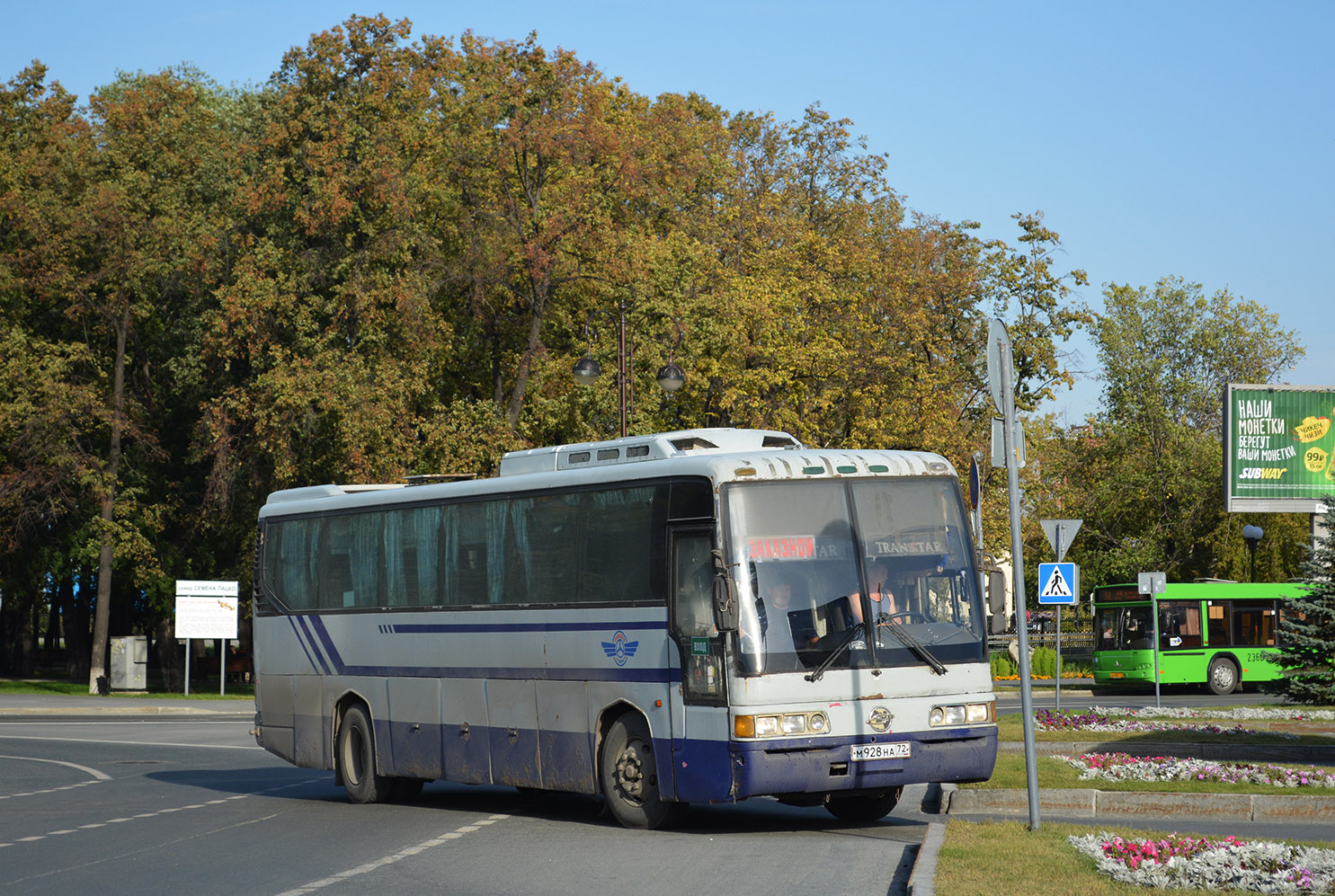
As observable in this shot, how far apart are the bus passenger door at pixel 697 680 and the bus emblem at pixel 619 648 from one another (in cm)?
58

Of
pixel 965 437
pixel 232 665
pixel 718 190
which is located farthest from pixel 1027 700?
pixel 232 665

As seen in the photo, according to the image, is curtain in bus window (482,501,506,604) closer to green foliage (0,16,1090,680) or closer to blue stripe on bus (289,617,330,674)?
blue stripe on bus (289,617,330,674)

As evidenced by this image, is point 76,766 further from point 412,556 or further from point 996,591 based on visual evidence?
point 996,591

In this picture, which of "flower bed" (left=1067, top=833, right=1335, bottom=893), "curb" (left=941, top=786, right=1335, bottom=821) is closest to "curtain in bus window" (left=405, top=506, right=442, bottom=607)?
"curb" (left=941, top=786, right=1335, bottom=821)

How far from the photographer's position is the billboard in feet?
131

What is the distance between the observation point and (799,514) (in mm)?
13352

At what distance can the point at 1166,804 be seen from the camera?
46.4 ft

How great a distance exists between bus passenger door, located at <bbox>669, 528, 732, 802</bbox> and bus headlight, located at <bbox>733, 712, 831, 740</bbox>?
6.9 inches

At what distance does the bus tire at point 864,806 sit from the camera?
1424 centimetres

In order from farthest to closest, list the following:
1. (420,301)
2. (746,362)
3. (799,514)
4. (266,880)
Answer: (746,362)
(420,301)
(799,514)
(266,880)

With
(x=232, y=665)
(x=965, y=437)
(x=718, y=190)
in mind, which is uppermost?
(x=718, y=190)

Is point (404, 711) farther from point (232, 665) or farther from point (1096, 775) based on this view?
point (232, 665)

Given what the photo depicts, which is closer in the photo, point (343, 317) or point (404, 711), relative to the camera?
point (404, 711)

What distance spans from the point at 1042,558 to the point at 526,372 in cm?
3652
